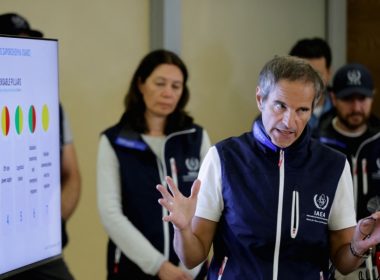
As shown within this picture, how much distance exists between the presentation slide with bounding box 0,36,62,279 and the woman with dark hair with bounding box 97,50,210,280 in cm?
73

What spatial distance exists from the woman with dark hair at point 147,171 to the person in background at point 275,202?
79cm

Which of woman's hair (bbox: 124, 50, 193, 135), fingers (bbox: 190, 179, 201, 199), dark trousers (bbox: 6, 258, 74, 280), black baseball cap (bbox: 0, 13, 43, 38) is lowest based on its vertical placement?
dark trousers (bbox: 6, 258, 74, 280)

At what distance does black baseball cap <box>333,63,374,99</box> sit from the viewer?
2.95 metres

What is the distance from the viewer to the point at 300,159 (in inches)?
72.7

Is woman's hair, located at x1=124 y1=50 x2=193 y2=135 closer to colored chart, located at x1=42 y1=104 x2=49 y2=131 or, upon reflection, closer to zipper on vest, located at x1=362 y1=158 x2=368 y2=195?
zipper on vest, located at x1=362 y1=158 x2=368 y2=195

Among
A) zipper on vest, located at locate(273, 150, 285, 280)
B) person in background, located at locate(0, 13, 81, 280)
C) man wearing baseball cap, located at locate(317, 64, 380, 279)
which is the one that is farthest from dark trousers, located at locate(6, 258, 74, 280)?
man wearing baseball cap, located at locate(317, 64, 380, 279)

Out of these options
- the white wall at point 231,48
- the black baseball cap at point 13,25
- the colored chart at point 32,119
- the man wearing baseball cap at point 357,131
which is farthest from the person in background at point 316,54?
the colored chart at point 32,119

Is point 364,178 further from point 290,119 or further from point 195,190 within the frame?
point 195,190

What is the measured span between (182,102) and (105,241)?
0.89m

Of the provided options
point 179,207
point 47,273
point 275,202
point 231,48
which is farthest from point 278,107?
point 231,48

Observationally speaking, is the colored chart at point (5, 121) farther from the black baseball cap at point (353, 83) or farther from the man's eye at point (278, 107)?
the black baseball cap at point (353, 83)

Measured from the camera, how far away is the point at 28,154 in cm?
177

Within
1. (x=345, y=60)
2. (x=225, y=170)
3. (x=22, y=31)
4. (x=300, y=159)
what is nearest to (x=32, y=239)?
(x=225, y=170)

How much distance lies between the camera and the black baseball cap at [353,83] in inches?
116
